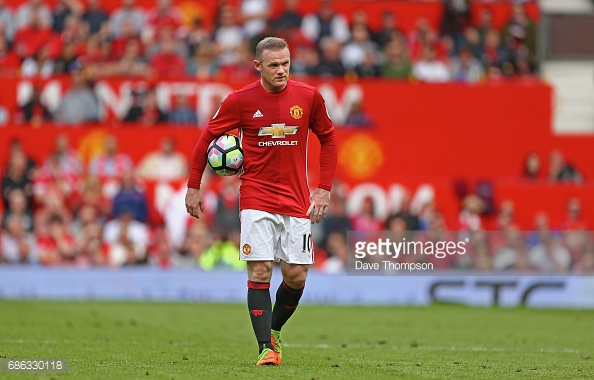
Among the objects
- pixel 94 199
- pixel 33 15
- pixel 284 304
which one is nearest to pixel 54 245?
pixel 94 199

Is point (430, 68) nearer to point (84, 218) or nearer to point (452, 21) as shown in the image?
point (452, 21)

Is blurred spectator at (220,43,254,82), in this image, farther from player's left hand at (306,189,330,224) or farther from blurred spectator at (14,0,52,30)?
player's left hand at (306,189,330,224)

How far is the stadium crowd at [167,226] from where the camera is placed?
18062 millimetres

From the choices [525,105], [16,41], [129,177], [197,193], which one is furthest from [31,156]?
[197,193]

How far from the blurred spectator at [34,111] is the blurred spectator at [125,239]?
3048mm

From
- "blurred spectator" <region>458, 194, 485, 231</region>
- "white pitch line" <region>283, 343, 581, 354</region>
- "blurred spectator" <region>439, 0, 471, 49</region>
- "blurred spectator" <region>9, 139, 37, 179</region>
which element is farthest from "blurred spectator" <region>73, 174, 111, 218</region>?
"blurred spectator" <region>439, 0, 471, 49</region>

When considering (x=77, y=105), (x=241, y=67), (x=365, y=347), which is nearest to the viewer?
(x=365, y=347)

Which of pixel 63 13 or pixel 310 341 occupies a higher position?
pixel 63 13

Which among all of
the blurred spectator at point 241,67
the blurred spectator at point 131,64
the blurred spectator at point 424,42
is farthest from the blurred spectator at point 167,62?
the blurred spectator at point 424,42

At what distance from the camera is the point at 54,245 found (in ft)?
60.2

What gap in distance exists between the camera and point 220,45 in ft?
75.3

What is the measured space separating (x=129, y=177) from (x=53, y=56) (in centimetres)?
441

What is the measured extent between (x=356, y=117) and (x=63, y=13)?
20.9ft

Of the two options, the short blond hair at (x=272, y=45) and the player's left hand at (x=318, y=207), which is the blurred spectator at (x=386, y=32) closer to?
the player's left hand at (x=318, y=207)
